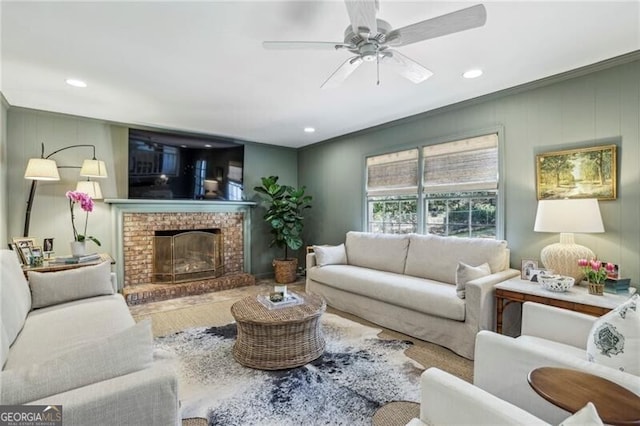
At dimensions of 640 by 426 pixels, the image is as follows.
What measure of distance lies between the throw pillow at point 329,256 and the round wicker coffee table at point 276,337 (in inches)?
65.0

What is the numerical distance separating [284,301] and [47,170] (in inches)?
122

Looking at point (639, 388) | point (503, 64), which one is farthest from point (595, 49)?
point (639, 388)

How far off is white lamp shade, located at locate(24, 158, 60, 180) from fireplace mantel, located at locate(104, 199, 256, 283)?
77 cm

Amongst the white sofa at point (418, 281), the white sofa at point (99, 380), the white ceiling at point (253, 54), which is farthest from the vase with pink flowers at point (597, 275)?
the white sofa at point (99, 380)

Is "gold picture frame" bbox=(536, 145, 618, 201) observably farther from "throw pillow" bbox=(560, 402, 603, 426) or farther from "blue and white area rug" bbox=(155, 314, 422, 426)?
"throw pillow" bbox=(560, 402, 603, 426)

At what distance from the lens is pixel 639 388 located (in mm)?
1187

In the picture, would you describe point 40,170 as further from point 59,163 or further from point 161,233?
point 161,233

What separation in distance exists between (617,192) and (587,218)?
18.4 inches

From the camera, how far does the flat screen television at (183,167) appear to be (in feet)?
14.4

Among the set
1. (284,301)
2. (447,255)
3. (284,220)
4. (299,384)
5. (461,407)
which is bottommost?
(299,384)

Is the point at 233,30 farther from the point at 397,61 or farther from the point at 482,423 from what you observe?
the point at 482,423

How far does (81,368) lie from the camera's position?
43.1 inches

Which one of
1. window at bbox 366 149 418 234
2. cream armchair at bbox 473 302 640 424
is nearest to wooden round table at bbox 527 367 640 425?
cream armchair at bbox 473 302 640 424

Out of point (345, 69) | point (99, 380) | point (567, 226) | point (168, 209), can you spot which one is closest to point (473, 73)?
point (345, 69)
